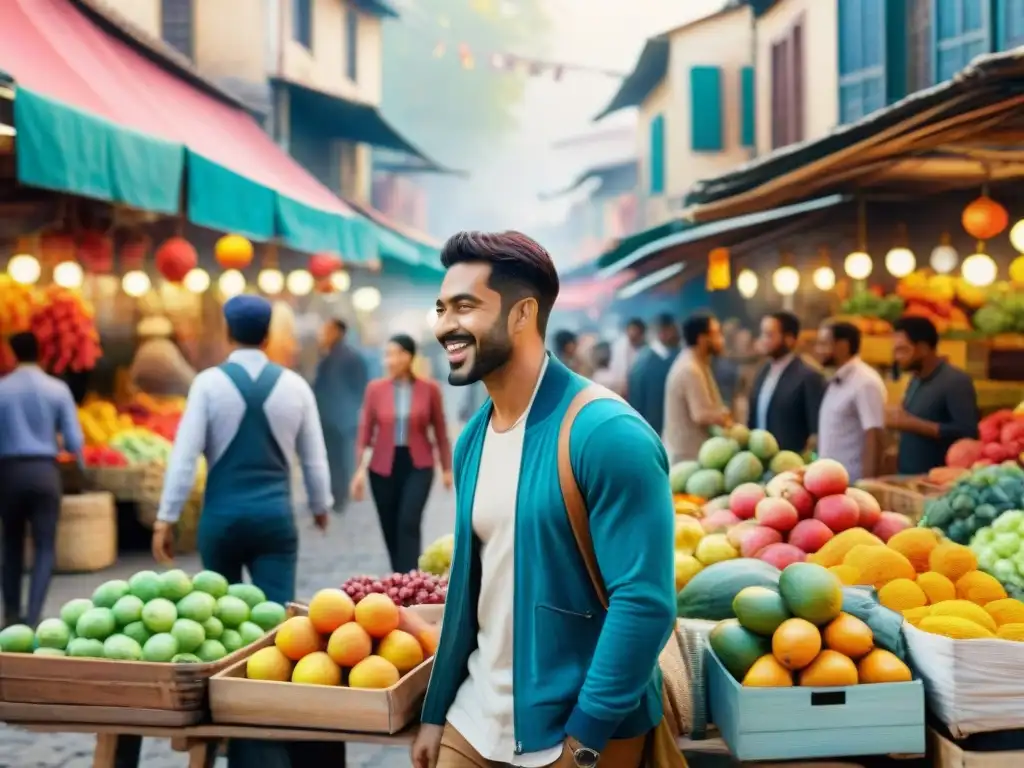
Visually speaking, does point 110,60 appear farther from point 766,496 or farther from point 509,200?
point 509,200

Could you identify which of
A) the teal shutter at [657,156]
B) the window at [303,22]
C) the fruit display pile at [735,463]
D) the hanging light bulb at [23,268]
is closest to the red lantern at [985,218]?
the fruit display pile at [735,463]

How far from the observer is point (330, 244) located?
45.8 feet

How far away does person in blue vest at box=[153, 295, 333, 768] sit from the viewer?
18.6 feet

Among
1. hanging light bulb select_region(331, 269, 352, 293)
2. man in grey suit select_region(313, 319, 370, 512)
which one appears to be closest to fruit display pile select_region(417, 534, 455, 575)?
man in grey suit select_region(313, 319, 370, 512)

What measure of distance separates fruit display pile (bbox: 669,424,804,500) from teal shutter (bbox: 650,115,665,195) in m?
21.0

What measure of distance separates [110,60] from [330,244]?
10.1 ft

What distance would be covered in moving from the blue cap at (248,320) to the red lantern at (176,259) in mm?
6545

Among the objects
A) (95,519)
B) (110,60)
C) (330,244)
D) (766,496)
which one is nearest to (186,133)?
(110,60)

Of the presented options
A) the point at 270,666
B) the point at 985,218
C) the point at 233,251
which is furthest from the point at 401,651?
the point at 233,251

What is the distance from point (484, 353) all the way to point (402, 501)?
5904mm

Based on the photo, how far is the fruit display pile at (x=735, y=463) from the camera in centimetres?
632

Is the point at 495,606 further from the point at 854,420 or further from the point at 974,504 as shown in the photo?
the point at 854,420

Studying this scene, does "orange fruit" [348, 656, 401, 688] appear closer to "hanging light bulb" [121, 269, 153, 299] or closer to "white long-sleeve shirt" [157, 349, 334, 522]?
"white long-sleeve shirt" [157, 349, 334, 522]

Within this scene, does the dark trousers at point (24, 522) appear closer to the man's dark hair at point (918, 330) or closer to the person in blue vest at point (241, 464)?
the person in blue vest at point (241, 464)
